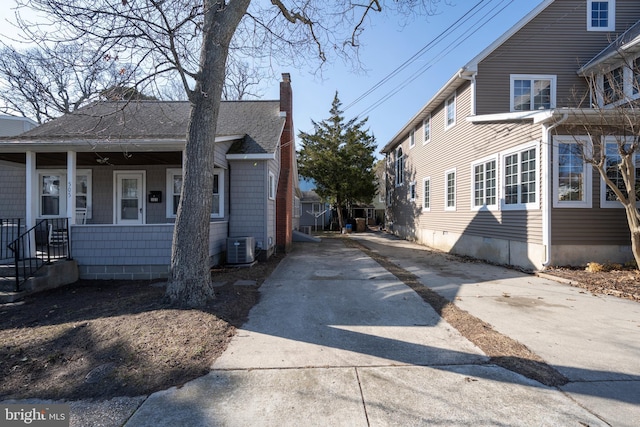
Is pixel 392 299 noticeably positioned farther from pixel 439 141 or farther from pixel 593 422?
pixel 439 141

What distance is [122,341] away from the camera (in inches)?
146

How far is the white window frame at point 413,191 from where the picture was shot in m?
17.3

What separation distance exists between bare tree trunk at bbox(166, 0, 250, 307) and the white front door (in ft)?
19.1

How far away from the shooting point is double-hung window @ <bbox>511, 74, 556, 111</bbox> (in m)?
11.0

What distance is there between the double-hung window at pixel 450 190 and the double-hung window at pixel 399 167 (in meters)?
6.73

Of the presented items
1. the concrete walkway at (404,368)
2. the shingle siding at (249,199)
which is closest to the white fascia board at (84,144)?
the shingle siding at (249,199)

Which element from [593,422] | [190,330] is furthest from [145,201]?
[593,422]

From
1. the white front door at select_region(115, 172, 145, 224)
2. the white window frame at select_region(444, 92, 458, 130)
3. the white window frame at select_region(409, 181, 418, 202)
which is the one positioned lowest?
the white front door at select_region(115, 172, 145, 224)

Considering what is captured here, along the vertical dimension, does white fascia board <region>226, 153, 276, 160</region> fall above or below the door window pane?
above

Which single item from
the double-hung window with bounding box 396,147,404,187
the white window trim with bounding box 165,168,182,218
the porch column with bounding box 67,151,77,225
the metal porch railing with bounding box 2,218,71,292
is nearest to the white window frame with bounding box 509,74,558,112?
the double-hung window with bounding box 396,147,404,187

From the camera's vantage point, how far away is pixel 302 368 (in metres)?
3.16

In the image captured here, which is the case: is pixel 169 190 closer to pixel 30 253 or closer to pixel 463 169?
pixel 30 253

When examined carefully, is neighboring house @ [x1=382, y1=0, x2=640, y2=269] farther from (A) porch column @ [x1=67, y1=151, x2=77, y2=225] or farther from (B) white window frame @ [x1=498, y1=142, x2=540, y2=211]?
(A) porch column @ [x1=67, y1=151, x2=77, y2=225]

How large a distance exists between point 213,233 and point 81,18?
498 centimetres
